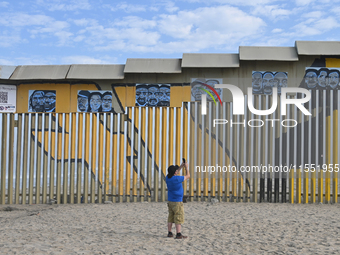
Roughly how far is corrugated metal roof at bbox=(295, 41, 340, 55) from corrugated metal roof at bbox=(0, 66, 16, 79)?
7499 mm

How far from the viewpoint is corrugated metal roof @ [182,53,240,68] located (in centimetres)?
912

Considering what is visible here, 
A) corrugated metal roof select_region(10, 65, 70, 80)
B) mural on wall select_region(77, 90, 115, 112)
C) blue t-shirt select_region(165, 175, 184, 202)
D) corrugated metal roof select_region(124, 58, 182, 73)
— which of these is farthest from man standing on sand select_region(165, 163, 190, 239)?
corrugated metal roof select_region(10, 65, 70, 80)

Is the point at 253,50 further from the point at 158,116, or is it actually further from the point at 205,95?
the point at 158,116

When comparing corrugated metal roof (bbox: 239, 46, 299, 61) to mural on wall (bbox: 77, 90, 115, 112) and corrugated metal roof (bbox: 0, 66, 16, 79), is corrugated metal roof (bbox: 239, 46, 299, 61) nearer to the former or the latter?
mural on wall (bbox: 77, 90, 115, 112)

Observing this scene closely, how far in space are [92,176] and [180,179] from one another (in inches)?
169

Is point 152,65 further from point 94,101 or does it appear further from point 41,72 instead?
point 41,72

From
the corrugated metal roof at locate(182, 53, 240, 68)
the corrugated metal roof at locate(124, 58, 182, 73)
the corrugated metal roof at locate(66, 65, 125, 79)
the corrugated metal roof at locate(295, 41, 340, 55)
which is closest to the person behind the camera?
the corrugated metal roof at locate(295, 41, 340, 55)

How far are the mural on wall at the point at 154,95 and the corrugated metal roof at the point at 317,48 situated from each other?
346 cm

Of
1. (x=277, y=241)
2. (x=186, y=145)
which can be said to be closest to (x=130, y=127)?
(x=186, y=145)

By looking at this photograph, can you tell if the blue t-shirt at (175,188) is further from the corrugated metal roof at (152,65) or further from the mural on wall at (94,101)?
the mural on wall at (94,101)

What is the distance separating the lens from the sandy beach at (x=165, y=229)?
505 centimetres

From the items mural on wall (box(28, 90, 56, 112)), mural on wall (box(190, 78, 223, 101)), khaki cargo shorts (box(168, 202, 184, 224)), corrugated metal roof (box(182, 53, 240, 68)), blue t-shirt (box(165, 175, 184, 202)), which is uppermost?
corrugated metal roof (box(182, 53, 240, 68))

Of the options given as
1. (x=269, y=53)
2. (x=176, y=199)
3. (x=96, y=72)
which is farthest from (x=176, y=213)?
(x=269, y=53)

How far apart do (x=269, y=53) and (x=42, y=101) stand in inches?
238
